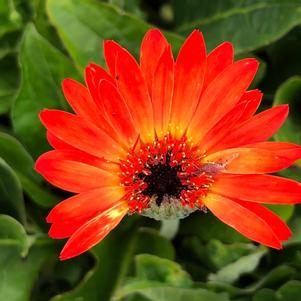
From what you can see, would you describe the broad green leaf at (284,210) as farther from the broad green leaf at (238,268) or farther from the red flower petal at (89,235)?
the red flower petal at (89,235)

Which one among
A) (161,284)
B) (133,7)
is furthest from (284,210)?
(133,7)

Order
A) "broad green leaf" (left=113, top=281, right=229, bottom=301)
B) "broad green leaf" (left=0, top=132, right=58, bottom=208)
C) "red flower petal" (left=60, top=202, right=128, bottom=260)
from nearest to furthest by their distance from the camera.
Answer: "red flower petal" (left=60, top=202, right=128, bottom=260) → "broad green leaf" (left=113, top=281, right=229, bottom=301) → "broad green leaf" (left=0, top=132, right=58, bottom=208)

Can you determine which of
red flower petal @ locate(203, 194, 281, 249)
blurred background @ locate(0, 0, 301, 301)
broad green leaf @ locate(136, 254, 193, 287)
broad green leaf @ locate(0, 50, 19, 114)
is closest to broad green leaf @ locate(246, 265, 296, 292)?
blurred background @ locate(0, 0, 301, 301)

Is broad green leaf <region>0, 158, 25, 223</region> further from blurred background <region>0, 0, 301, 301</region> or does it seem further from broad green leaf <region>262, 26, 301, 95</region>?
broad green leaf <region>262, 26, 301, 95</region>

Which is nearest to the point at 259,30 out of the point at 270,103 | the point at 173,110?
the point at 270,103

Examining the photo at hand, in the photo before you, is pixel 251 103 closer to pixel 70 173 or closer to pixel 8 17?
pixel 70 173

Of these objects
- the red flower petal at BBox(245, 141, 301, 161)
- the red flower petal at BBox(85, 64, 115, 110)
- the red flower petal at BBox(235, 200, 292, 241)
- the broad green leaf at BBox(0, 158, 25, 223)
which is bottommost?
the broad green leaf at BBox(0, 158, 25, 223)

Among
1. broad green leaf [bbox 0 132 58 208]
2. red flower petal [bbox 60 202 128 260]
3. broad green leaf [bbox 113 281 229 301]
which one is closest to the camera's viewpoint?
red flower petal [bbox 60 202 128 260]
